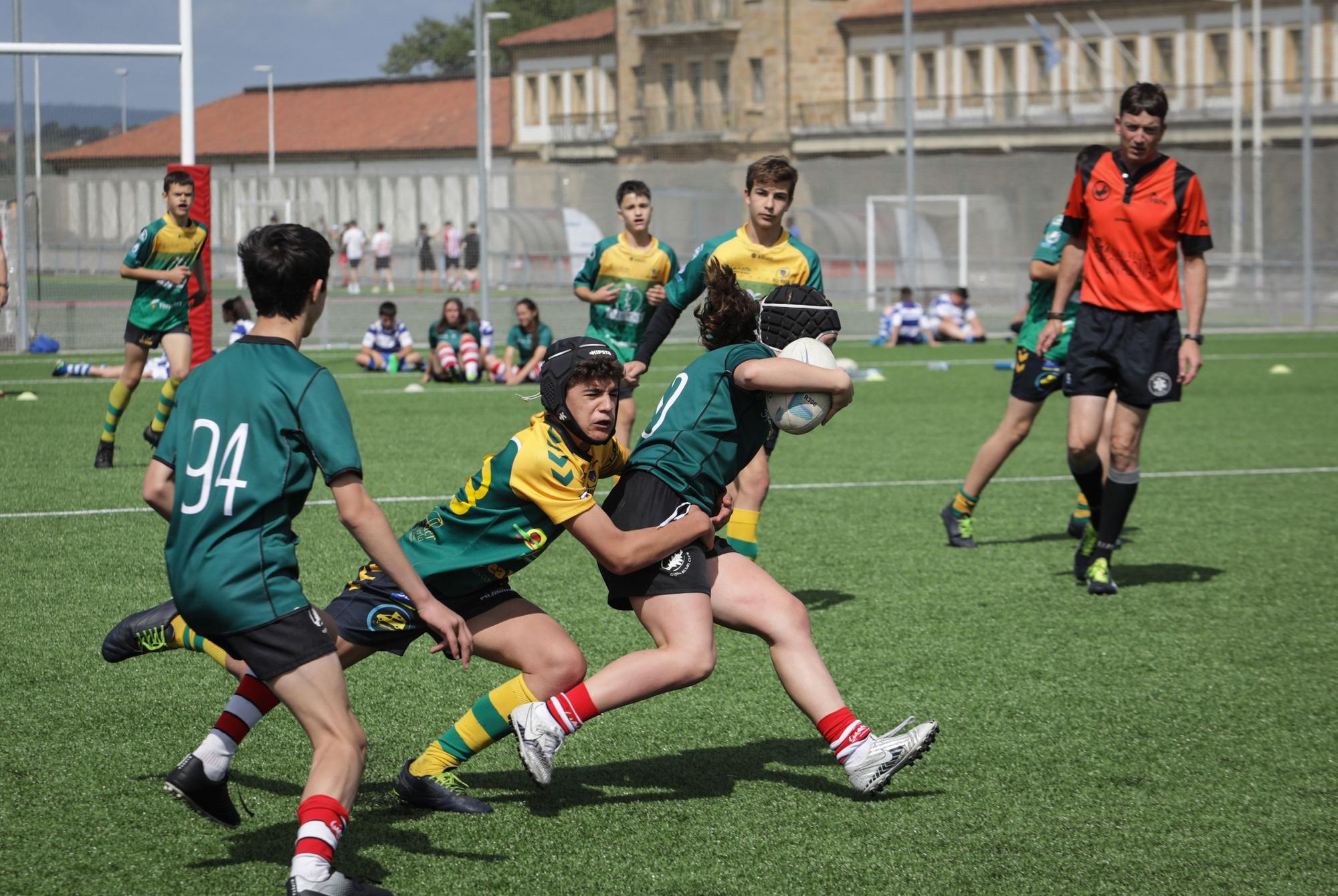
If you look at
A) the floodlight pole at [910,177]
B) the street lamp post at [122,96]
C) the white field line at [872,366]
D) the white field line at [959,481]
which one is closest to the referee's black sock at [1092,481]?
the white field line at [959,481]

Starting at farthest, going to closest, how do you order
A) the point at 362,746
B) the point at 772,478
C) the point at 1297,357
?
1. the point at 1297,357
2. the point at 772,478
3. the point at 362,746

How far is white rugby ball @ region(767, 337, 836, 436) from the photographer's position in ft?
15.0

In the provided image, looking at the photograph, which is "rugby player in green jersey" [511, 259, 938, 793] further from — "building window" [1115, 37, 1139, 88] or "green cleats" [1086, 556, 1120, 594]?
"building window" [1115, 37, 1139, 88]

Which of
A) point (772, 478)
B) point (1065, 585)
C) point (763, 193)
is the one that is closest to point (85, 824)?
point (763, 193)

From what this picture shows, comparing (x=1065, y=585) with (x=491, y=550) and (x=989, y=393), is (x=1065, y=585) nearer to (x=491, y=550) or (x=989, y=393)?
(x=491, y=550)

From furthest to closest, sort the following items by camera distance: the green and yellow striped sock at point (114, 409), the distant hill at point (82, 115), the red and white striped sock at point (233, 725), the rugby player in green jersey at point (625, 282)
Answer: the distant hill at point (82, 115) → the green and yellow striped sock at point (114, 409) → the rugby player in green jersey at point (625, 282) → the red and white striped sock at point (233, 725)

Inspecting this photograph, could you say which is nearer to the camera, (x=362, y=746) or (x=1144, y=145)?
(x=362, y=746)

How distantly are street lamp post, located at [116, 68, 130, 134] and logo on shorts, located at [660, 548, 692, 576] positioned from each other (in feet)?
37.8

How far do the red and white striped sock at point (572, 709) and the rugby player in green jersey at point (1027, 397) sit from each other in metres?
4.62

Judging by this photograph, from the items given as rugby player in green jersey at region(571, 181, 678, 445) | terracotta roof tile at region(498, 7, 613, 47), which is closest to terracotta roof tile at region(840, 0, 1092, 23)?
terracotta roof tile at region(498, 7, 613, 47)

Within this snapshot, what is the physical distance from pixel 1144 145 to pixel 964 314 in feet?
71.0

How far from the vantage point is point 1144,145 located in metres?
7.21

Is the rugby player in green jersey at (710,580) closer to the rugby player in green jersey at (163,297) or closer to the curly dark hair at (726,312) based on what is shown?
the curly dark hair at (726,312)

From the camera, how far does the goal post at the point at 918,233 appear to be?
108ft
